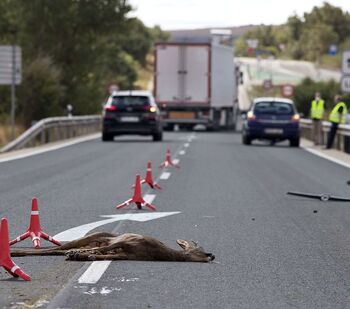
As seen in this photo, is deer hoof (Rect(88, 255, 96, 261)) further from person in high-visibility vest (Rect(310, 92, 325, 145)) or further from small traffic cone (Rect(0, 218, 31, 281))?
person in high-visibility vest (Rect(310, 92, 325, 145))

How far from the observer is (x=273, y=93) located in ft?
342

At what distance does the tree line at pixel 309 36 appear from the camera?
16025 cm

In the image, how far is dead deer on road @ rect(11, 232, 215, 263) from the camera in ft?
28.1

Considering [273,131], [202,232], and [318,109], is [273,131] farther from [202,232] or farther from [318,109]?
[202,232]

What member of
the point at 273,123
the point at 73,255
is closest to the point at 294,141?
the point at 273,123

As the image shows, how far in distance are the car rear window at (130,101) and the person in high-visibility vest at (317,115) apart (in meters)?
5.65

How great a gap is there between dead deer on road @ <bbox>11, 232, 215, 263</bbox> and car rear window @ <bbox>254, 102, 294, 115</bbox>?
81.9 ft

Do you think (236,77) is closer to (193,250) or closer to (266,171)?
(266,171)

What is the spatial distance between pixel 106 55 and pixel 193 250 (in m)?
40.3

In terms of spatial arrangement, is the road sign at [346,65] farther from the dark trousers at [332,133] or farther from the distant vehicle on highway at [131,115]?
the distant vehicle on highway at [131,115]

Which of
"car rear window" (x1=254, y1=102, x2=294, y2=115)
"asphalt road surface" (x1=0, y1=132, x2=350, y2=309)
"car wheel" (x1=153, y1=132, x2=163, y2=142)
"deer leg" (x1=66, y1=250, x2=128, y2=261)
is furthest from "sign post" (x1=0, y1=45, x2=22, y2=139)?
"deer leg" (x1=66, y1=250, x2=128, y2=261)

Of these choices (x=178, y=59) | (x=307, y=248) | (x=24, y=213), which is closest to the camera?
(x=307, y=248)

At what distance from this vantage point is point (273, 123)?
3328 cm

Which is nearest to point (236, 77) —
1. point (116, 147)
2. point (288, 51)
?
point (116, 147)
